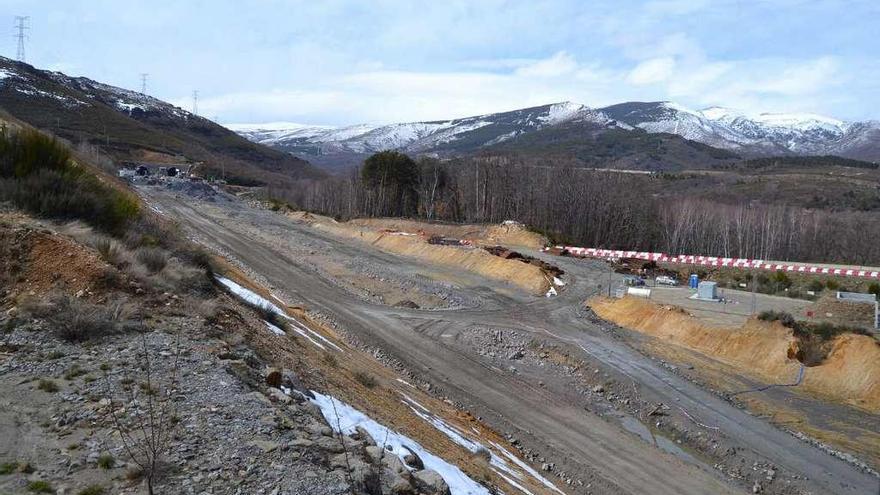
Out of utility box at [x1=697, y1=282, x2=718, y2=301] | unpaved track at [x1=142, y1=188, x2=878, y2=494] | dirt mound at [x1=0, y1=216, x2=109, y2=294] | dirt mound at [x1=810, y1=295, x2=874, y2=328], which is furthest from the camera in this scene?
utility box at [x1=697, y1=282, x2=718, y2=301]

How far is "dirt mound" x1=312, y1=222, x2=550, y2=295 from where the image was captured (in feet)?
133

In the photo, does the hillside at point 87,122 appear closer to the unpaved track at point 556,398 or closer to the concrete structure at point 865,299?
the unpaved track at point 556,398

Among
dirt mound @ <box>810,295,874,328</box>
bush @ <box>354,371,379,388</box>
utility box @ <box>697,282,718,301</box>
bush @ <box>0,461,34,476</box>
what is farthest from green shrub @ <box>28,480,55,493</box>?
utility box @ <box>697,282,718,301</box>

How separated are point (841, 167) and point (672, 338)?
567ft

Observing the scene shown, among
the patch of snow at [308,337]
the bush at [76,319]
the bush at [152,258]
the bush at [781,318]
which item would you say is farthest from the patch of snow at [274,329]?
the bush at [781,318]

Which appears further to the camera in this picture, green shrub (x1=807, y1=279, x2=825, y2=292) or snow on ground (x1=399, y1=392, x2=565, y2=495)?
green shrub (x1=807, y1=279, x2=825, y2=292)

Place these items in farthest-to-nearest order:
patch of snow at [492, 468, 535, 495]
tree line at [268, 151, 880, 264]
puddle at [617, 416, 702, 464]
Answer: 1. tree line at [268, 151, 880, 264]
2. puddle at [617, 416, 702, 464]
3. patch of snow at [492, 468, 535, 495]

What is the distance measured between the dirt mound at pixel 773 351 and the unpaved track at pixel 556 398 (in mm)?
3182

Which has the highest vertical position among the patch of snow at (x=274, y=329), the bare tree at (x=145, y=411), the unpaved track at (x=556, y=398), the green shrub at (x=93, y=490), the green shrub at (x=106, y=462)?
the bare tree at (x=145, y=411)

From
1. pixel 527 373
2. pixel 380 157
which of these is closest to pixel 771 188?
pixel 380 157

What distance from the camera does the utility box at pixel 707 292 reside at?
34.0 m

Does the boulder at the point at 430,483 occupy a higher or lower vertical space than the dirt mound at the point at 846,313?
higher

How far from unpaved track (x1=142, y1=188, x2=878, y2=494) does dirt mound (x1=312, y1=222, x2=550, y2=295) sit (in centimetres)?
195

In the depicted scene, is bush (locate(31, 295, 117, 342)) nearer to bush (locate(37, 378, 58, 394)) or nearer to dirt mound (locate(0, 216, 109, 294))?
dirt mound (locate(0, 216, 109, 294))
